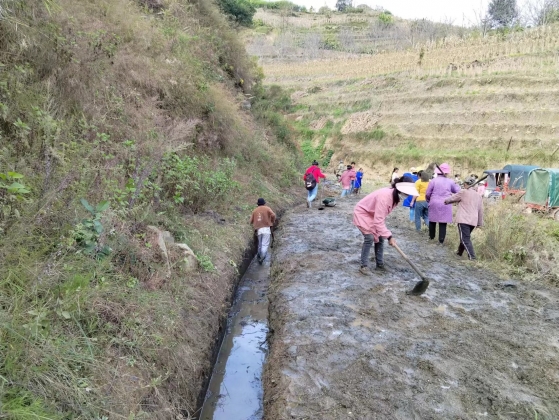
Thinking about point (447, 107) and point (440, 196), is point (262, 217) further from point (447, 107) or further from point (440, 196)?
point (447, 107)

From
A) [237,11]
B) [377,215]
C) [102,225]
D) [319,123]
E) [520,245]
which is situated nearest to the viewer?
[102,225]

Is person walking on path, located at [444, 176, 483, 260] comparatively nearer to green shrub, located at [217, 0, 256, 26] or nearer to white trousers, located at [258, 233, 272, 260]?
white trousers, located at [258, 233, 272, 260]

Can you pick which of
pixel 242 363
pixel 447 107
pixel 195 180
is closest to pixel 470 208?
pixel 242 363

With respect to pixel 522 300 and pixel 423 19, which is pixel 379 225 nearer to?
pixel 522 300

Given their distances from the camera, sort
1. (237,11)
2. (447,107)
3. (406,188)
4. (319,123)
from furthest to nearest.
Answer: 1. (319,123)
2. (447,107)
3. (237,11)
4. (406,188)

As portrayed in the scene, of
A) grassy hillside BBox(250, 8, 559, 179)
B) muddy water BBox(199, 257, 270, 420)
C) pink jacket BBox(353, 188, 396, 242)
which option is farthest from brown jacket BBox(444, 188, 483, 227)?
grassy hillside BBox(250, 8, 559, 179)

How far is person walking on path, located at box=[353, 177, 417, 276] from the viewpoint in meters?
6.10

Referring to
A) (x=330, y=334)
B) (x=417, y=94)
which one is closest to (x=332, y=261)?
(x=330, y=334)

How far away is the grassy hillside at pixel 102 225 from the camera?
8.54 feet

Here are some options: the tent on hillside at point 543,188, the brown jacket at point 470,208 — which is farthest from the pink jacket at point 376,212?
the tent on hillside at point 543,188

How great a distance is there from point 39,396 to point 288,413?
6.35 feet

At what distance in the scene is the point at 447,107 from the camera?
2788 centimetres

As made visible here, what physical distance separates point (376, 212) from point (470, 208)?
220cm

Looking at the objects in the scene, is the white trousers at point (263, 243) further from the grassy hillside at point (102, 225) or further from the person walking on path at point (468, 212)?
the person walking on path at point (468, 212)
